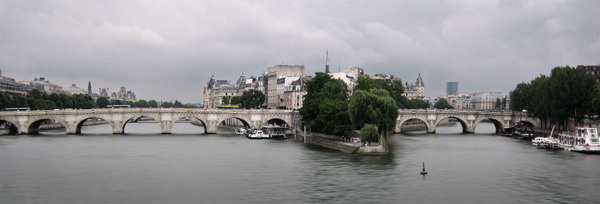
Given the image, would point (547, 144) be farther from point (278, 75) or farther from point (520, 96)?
point (278, 75)

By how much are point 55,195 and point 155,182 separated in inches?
259

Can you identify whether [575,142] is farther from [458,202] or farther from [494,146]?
[458,202]

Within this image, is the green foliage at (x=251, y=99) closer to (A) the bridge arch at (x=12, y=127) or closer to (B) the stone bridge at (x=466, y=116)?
(B) the stone bridge at (x=466, y=116)

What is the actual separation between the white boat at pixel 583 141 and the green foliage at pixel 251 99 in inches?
3016

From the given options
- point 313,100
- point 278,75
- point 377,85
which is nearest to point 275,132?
point 313,100

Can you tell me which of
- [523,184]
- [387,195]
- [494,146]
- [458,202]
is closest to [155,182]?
[387,195]

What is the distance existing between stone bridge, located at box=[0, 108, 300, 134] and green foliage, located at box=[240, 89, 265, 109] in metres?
38.5

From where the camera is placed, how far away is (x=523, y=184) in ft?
123

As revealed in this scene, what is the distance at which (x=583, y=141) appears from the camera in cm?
5500

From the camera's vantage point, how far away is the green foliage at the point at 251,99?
411ft

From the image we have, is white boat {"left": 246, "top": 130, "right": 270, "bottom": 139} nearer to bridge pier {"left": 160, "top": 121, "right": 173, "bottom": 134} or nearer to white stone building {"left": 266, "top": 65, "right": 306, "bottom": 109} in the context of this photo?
bridge pier {"left": 160, "top": 121, "right": 173, "bottom": 134}

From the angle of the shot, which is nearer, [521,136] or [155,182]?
A: [155,182]

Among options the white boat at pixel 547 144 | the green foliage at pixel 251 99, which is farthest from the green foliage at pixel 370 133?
the green foliage at pixel 251 99

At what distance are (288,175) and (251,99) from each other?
86510mm
